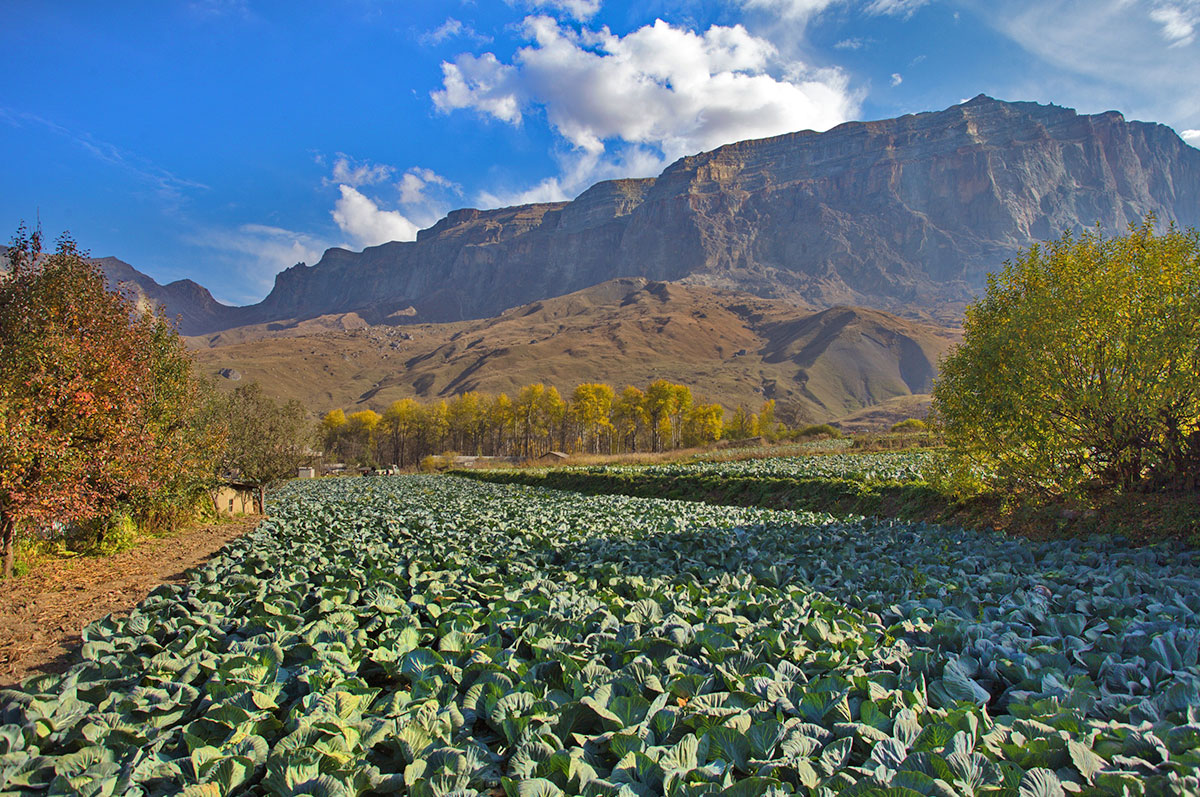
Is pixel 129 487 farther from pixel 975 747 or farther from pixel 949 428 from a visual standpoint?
pixel 949 428

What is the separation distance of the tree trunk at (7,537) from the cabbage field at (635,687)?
516cm

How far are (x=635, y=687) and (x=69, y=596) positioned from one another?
10786mm

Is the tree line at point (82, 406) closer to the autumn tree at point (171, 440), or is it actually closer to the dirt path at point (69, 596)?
the autumn tree at point (171, 440)

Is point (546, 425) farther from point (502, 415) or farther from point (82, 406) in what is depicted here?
point (82, 406)

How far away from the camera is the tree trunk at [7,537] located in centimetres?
1028

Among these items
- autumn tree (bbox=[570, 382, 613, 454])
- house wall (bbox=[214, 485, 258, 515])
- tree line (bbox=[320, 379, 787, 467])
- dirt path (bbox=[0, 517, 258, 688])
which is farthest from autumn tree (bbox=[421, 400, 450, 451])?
dirt path (bbox=[0, 517, 258, 688])

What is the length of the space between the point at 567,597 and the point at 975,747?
13.4ft

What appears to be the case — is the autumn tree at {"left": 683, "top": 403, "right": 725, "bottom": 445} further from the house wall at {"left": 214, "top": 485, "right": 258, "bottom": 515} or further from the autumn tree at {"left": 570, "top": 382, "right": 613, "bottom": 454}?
the house wall at {"left": 214, "top": 485, "right": 258, "bottom": 515}

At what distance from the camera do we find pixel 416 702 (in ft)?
13.3

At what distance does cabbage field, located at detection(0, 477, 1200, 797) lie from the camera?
3035 mm

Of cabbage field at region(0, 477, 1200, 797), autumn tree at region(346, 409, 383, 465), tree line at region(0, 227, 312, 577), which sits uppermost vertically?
tree line at region(0, 227, 312, 577)

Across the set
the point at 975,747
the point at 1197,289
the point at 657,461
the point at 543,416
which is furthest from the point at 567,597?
the point at 543,416

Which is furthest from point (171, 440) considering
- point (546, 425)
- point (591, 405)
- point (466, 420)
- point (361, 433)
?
point (361, 433)

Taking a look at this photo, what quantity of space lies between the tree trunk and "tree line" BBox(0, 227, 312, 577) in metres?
0.03
